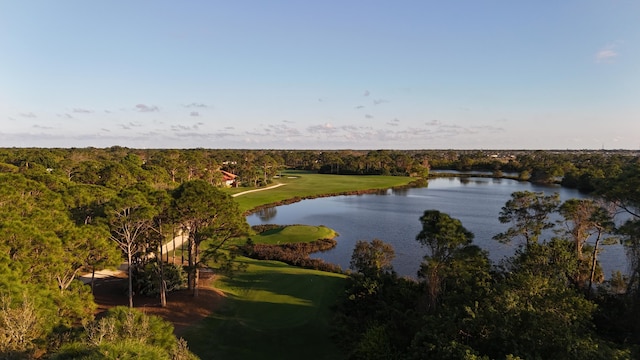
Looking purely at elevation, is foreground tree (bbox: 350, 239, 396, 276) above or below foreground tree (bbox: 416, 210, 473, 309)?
below

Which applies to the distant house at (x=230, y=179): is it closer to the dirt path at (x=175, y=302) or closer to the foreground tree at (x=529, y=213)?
the dirt path at (x=175, y=302)

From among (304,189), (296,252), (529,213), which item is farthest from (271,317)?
(304,189)

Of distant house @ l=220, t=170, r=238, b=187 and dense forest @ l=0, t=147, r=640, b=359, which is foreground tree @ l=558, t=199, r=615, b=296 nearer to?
dense forest @ l=0, t=147, r=640, b=359

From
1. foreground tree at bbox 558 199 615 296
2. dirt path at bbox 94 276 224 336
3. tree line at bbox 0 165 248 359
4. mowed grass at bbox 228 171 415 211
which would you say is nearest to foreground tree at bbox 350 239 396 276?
tree line at bbox 0 165 248 359

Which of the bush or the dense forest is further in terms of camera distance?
the bush

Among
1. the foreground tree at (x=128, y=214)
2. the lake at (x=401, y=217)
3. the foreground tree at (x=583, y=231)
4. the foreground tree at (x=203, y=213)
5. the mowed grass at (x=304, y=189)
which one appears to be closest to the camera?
the foreground tree at (x=128, y=214)

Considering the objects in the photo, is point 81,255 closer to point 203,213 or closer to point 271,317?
point 203,213

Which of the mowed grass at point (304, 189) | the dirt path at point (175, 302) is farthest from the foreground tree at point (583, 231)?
the mowed grass at point (304, 189)

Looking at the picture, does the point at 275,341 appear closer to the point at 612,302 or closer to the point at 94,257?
the point at 94,257
